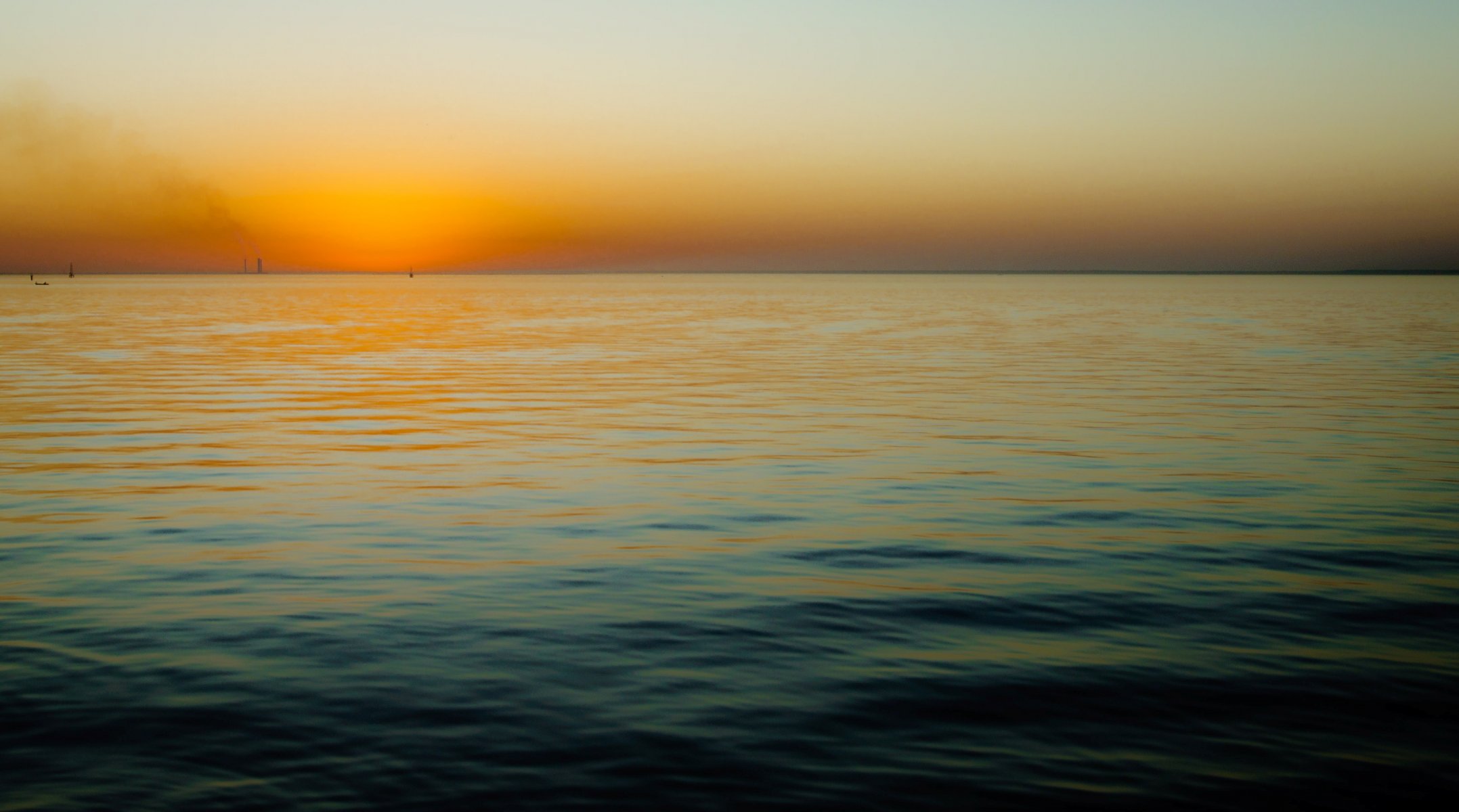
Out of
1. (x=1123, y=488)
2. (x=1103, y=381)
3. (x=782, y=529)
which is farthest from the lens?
(x=1103, y=381)

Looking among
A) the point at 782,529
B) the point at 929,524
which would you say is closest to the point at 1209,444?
the point at 929,524

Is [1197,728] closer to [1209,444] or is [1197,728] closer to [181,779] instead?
[181,779]

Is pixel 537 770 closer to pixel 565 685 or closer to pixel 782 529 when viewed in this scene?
pixel 565 685

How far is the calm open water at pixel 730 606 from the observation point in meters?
7.87

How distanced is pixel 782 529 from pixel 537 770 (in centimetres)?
794

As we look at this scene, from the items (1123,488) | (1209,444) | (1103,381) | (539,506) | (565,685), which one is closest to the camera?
(565,685)

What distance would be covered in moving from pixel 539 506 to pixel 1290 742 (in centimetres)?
1054

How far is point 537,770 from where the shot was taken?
7789 millimetres

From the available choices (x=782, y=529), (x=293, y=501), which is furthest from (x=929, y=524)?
(x=293, y=501)

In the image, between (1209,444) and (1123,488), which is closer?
(1123,488)

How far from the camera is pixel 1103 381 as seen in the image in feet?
119

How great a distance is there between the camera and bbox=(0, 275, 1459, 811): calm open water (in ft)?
25.8

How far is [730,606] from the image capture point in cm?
1184

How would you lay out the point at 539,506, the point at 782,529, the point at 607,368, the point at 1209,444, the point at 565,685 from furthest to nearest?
1. the point at 607,368
2. the point at 1209,444
3. the point at 539,506
4. the point at 782,529
5. the point at 565,685
